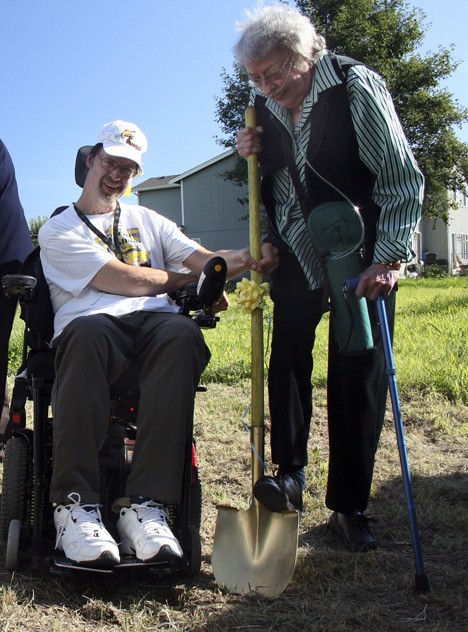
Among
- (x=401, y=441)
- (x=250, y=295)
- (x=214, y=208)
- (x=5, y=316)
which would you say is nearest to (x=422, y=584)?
(x=401, y=441)

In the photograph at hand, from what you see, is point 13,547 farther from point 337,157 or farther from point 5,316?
point 337,157

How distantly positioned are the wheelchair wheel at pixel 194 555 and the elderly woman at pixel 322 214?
0.28 m

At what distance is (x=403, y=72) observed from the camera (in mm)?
27703

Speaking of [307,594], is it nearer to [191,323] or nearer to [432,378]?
[191,323]

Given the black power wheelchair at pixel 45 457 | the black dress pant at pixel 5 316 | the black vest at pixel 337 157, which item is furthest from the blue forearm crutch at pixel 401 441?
the black dress pant at pixel 5 316

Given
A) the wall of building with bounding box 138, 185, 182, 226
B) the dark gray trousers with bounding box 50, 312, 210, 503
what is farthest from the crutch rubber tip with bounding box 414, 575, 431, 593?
the wall of building with bounding box 138, 185, 182, 226

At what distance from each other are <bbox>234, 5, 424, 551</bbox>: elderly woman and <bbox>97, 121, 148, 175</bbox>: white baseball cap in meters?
0.46

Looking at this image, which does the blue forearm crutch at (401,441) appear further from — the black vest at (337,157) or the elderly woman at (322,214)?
the black vest at (337,157)

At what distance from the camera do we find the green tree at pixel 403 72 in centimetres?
2728

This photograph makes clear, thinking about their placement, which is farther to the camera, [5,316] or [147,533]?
[5,316]

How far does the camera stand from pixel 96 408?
2605 mm

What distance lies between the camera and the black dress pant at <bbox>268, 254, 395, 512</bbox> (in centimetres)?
303

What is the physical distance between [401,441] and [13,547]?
141cm

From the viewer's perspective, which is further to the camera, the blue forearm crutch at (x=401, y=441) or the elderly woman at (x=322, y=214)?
the elderly woman at (x=322, y=214)
